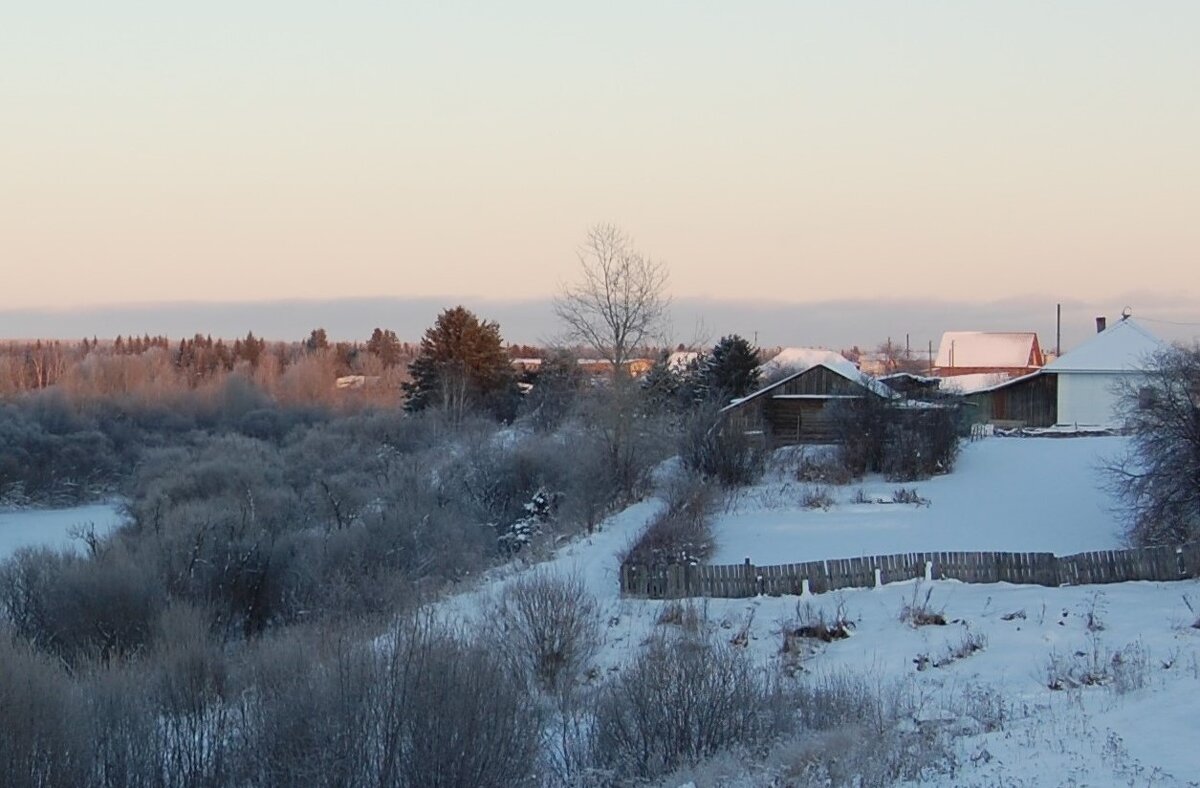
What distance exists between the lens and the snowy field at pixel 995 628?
9.96 metres

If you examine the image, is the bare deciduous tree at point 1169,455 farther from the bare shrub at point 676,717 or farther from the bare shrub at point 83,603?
the bare shrub at point 83,603

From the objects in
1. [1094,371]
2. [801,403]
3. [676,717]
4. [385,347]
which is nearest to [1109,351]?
[1094,371]

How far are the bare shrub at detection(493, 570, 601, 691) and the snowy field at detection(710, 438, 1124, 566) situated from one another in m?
11.0

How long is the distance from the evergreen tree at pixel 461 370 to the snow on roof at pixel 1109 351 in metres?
29.1

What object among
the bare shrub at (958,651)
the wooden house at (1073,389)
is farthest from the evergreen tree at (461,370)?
the bare shrub at (958,651)

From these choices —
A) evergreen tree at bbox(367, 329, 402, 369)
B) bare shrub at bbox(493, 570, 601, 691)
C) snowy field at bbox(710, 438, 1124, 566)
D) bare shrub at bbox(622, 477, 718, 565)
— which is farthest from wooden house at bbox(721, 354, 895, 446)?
evergreen tree at bbox(367, 329, 402, 369)

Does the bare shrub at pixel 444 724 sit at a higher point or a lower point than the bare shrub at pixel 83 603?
higher

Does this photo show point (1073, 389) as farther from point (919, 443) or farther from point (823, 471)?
point (823, 471)

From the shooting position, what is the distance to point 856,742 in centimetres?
1025

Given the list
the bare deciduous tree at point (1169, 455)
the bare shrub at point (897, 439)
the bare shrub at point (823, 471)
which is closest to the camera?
the bare deciduous tree at point (1169, 455)

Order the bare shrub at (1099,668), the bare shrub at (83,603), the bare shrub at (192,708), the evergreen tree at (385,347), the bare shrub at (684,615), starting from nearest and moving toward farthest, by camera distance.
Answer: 1. the bare shrub at (192,708)
2. the bare shrub at (1099,668)
3. the bare shrub at (684,615)
4. the bare shrub at (83,603)
5. the evergreen tree at (385,347)

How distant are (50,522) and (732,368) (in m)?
33.9

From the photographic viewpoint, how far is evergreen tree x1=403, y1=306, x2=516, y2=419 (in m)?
66.1


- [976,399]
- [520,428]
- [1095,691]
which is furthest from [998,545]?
[520,428]
